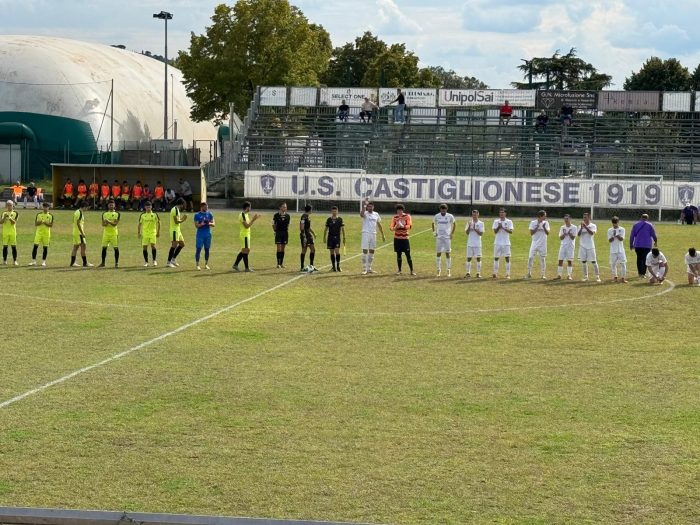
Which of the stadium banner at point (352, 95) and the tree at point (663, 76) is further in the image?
the tree at point (663, 76)

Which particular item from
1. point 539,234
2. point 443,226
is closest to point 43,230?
point 443,226

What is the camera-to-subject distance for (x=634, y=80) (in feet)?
378

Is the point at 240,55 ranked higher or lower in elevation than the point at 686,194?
higher

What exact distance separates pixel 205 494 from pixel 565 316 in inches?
559

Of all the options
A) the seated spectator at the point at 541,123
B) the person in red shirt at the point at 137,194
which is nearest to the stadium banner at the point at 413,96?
the seated spectator at the point at 541,123

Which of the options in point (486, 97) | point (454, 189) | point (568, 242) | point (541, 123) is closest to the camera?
point (568, 242)

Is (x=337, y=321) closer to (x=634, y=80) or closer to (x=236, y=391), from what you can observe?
(x=236, y=391)

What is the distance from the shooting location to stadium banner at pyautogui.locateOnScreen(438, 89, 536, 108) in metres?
67.9

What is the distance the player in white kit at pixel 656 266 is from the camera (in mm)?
28875

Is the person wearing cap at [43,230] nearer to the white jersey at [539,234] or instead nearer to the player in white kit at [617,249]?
the white jersey at [539,234]

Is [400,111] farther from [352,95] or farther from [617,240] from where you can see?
[617,240]

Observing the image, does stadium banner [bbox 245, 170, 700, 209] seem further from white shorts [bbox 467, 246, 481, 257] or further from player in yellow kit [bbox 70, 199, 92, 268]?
player in yellow kit [bbox 70, 199, 92, 268]

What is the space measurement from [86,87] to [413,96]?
22.1 metres

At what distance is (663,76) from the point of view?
112438mm
